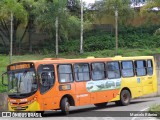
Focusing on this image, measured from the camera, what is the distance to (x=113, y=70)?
24234 millimetres

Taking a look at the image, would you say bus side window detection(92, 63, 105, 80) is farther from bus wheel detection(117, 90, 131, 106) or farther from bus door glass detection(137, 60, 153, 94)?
bus door glass detection(137, 60, 153, 94)

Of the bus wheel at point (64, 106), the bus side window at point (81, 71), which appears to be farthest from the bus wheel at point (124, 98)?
the bus wheel at point (64, 106)

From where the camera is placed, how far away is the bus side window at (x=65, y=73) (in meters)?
20.8

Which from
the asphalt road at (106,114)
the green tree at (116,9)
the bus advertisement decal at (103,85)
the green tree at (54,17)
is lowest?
the asphalt road at (106,114)

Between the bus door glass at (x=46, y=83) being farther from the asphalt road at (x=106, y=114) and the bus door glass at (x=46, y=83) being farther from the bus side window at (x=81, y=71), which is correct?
the bus side window at (x=81, y=71)

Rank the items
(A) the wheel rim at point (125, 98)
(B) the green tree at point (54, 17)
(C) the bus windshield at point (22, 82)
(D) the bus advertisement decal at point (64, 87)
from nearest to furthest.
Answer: (C) the bus windshield at point (22, 82)
(D) the bus advertisement decal at point (64, 87)
(A) the wheel rim at point (125, 98)
(B) the green tree at point (54, 17)

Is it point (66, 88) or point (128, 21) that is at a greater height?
point (128, 21)

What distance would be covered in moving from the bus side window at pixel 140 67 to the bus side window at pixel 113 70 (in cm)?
186

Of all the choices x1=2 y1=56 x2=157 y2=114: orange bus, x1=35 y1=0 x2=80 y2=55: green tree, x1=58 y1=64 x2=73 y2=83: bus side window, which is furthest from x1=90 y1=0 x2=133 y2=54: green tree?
x1=58 y1=64 x2=73 y2=83: bus side window

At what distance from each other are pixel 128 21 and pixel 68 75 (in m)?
29.3

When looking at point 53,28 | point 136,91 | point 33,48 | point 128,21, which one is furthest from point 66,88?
point 128,21

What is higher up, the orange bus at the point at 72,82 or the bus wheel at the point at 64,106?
the orange bus at the point at 72,82

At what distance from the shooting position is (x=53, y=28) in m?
40.8

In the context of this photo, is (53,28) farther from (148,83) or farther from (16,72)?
(16,72)
